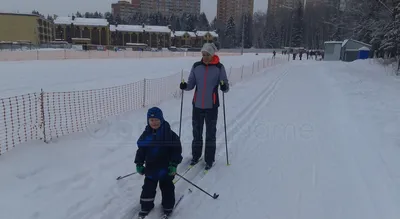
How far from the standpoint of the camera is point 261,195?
4.59 metres

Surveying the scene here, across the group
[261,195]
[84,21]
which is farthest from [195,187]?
[84,21]

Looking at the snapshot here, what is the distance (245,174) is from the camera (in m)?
5.33

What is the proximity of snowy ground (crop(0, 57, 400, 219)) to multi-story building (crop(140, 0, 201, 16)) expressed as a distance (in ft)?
478

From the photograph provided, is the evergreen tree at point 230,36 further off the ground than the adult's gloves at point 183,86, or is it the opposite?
the evergreen tree at point 230,36

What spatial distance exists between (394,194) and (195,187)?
2831 millimetres

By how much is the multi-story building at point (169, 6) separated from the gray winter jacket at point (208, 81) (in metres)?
147

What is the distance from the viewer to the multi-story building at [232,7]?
484ft

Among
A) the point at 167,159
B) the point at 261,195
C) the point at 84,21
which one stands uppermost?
the point at 84,21

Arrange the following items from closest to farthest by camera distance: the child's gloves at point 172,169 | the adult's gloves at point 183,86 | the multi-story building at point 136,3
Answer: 1. the child's gloves at point 172,169
2. the adult's gloves at point 183,86
3. the multi-story building at point 136,3

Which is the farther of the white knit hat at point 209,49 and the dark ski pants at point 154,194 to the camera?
the white knit hat at point 209,49

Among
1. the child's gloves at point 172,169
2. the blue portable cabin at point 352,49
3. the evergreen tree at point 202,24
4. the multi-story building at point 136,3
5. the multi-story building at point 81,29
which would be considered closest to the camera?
the child's gloves at point 172,169

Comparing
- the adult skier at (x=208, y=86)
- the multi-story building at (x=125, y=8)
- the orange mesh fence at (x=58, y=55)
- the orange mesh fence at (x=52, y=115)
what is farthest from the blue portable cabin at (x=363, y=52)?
the multi-story building at (x=125, y=8)

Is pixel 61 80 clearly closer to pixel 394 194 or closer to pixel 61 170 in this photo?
pixel 61 170

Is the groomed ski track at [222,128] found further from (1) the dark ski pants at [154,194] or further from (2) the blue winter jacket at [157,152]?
(2) the blue winter jacket at [157,152]
